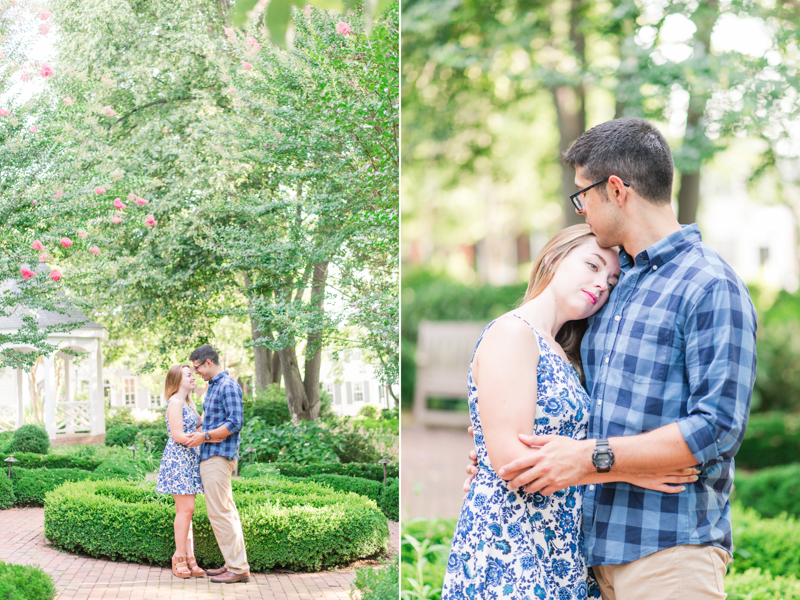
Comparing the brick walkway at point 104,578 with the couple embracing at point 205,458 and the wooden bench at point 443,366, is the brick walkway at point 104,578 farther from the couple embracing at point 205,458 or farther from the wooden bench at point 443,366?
the wooden bench at point 443,366

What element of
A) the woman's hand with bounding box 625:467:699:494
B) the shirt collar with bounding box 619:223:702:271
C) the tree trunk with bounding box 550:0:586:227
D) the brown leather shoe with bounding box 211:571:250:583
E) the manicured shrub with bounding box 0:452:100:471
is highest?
the tree trunk with bounding box 550:0:586:227

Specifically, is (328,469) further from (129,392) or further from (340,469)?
(129,392)

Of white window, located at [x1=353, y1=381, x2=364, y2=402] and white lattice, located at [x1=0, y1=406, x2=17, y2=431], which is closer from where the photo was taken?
white lattice, located at [x1=0, y1=406, x2=17, y2=431]

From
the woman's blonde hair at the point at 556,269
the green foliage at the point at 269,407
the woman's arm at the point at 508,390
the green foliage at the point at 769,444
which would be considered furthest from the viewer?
the green foliage at the point at 769,444

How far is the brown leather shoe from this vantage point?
271 centimetres

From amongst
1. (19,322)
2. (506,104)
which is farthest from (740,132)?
(19,322)

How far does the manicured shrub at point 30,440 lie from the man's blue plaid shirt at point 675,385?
196 centimetres

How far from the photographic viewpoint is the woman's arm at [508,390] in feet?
5.54

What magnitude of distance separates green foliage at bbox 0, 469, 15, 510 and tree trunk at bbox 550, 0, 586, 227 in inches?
235

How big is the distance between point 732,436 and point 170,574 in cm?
214

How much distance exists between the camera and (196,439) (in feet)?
8.80

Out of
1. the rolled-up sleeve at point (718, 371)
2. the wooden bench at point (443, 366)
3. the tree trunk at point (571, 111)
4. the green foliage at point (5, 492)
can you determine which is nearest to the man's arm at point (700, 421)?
the rolled-up sleeve at point (718, 371)

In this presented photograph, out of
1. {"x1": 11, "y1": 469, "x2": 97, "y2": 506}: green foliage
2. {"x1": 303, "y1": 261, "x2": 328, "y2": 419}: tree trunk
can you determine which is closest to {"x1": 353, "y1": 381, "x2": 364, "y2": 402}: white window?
{"x1": 303, "y1": 261, "x2": 328, "y2": 419}: tree trunk

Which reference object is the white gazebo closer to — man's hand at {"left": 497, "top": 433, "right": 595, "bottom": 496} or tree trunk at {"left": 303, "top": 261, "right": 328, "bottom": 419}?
tree trunk at {"left": 303, "top": 261, "right": 328, "bottom": 419}
